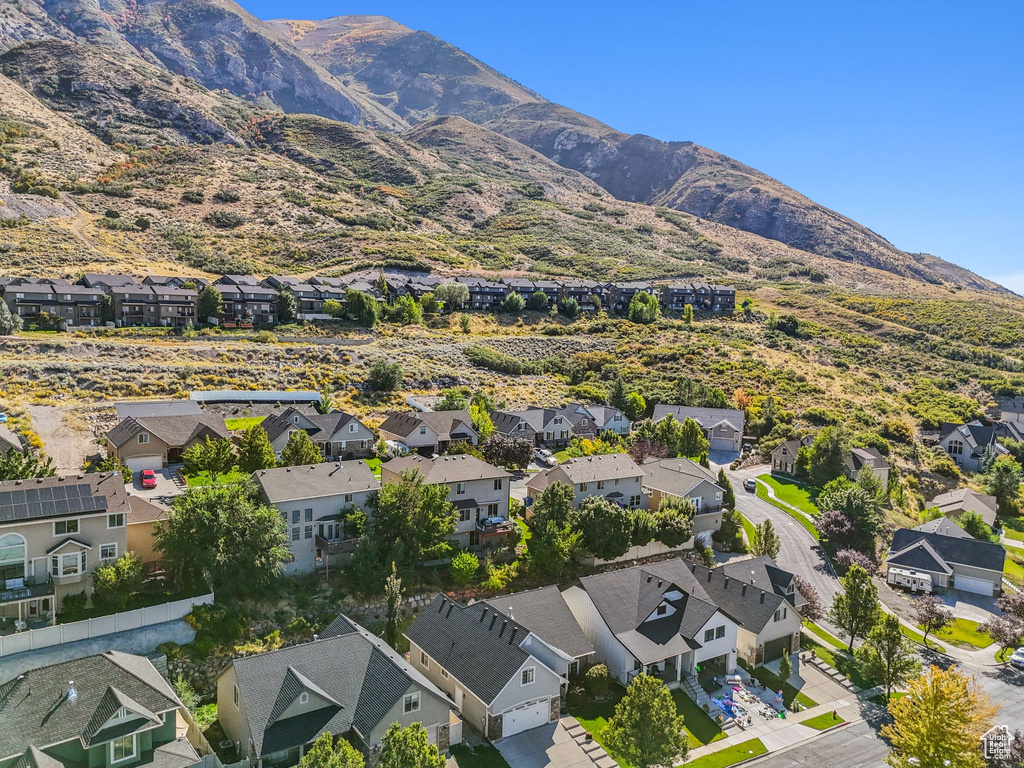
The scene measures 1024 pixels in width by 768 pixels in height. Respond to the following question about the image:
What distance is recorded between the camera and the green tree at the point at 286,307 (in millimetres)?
100250

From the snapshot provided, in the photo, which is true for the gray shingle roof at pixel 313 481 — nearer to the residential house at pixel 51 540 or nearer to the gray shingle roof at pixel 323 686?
the residential house at pixel 51 540

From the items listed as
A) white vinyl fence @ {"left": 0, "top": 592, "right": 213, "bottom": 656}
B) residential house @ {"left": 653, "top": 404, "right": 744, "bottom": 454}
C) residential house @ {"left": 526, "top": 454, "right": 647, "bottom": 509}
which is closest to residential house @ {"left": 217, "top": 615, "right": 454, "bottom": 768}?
white vinyl fence @ {"left": 0, "top": 592, "right": 213, "bottom": 656}

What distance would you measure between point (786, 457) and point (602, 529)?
3654 centimetres

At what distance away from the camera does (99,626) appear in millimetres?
30047

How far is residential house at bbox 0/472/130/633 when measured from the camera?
30047mm

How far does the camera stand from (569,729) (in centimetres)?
3175

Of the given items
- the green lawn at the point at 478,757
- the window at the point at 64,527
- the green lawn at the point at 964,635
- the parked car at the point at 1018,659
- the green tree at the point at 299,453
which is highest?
the window at the point at 64,527

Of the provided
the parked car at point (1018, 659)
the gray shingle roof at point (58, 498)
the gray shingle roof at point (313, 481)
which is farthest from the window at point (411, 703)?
the parked car at point (1018, 659)

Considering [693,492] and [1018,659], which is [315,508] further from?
[1018,659]

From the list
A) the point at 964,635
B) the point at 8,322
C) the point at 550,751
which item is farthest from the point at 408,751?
the point at 8,322

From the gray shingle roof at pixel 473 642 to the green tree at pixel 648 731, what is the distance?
5051mm

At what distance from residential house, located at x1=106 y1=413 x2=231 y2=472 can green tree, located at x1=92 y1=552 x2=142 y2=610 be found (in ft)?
60.1

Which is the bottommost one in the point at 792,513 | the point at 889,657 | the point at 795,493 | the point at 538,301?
the point at 792,513

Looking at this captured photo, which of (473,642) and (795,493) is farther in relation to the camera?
(795,493)
